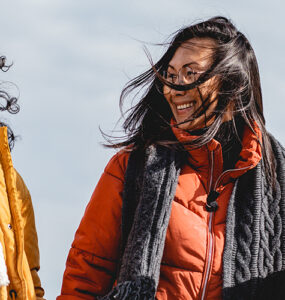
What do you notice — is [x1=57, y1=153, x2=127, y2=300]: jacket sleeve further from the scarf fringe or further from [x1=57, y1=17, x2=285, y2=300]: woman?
the scarf fringe

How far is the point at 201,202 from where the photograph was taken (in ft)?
15.2

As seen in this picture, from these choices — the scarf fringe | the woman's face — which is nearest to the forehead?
the woman's face

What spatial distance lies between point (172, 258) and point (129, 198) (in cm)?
41

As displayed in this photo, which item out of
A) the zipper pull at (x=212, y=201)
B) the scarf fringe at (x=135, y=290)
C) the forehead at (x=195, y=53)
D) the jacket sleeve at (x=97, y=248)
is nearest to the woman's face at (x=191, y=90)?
the forehead at (x=195, y=53)

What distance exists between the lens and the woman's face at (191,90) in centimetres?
480

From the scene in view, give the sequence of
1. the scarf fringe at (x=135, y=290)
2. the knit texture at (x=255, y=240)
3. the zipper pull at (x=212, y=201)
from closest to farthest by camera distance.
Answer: the scarf fringe at (x=135, y=290) < the knit texture at (x=255, y=240) < the zipper pull at (x=212, y=201)

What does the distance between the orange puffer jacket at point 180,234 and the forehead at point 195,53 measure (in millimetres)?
398

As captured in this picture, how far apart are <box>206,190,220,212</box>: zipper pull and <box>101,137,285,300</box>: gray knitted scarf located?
0.08 m

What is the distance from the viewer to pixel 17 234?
14.9 feet

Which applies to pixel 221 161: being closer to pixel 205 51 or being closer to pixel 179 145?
pixel 179 145

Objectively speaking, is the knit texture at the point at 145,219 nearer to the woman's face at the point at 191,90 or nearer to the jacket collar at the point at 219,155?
the jacket collar at the point at 219,155

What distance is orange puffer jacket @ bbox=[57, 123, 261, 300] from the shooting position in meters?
4.45

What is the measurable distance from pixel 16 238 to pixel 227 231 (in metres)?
1.10

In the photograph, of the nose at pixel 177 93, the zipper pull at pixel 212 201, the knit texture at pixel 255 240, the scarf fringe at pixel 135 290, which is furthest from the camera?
the nose at pixel 177 93
